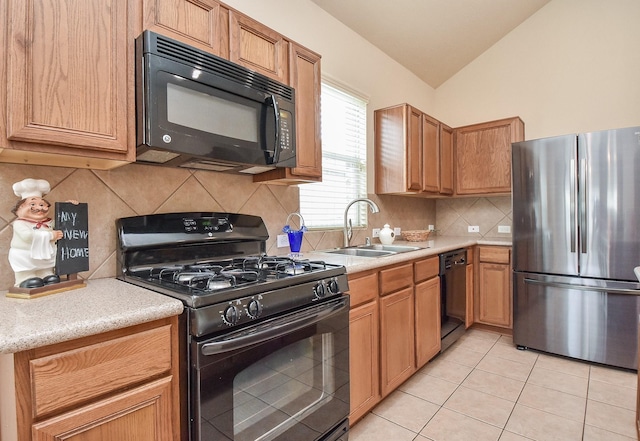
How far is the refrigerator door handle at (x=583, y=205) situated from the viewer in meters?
2.56

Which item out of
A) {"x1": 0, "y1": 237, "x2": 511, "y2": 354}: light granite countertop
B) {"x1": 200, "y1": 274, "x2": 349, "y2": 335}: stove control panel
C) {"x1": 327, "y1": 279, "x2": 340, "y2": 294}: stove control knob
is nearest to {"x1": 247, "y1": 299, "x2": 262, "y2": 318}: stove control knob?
{"x1": 200, "y1": 274, "x2": 349, "y2": 335}: stove control panel

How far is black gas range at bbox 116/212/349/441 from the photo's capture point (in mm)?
1047

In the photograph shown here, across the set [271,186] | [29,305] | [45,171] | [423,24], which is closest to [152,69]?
[45,171]

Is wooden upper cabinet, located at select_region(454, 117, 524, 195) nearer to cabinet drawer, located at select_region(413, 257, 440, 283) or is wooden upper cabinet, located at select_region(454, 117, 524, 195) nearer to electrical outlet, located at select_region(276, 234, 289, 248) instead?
cabinet drawer, located at select_region(413, 257, 440, 283)

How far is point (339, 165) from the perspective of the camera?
285 cm

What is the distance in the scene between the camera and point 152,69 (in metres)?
1.26

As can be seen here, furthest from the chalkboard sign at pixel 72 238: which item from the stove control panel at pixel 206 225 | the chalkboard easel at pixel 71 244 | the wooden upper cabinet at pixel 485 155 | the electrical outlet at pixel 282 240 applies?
the wooden upper cabinet at pixel 485 155

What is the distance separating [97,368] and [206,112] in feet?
3.31

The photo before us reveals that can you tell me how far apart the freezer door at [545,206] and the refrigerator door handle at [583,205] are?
1.4 inches

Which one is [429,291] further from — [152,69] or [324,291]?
[152,69]

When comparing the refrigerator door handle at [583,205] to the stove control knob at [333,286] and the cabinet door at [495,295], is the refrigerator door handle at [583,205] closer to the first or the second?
the cabinet door at [495,295]

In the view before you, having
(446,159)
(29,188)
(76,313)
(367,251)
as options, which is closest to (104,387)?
(76,313)

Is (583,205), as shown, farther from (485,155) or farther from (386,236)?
(386,236)

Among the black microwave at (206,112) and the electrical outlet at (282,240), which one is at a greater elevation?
the black microwave at (206,112)
